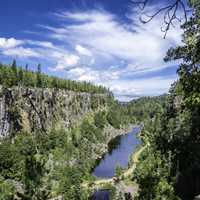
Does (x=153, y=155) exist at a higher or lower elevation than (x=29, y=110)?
lower

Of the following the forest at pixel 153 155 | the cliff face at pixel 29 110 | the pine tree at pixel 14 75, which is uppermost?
the pine tree at pixel 14 75

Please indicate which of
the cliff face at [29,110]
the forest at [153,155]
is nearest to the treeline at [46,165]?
the forest at [153,155]

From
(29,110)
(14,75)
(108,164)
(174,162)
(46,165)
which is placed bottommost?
(108,164)

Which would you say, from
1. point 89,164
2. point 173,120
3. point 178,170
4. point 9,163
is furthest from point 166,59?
point 89,164

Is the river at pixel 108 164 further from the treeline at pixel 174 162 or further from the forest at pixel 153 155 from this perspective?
the treeline at pixel 174 162

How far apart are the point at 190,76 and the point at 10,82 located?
14624cm

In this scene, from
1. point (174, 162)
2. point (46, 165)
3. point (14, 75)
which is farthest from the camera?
point (14, 75)

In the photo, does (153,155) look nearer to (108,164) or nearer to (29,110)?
(108,164)

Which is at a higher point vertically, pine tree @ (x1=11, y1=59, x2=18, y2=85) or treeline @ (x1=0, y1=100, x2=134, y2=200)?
pine tree @ (x1=11, y1=59, x2=18, y2=85)

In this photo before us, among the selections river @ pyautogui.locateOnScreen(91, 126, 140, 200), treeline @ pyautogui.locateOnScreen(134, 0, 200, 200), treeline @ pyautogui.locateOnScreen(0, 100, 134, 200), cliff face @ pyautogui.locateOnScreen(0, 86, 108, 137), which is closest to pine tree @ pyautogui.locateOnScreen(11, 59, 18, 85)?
cliff face @ pyautogui.locateOnScreen(0, 86, 108, 137)

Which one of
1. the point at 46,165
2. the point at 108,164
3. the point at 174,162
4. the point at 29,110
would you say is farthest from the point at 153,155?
the point at 29,110

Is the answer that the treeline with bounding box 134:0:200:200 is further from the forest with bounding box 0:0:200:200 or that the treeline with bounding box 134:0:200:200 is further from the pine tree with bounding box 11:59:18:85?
the pine tree with bounding box 11:59:18:85

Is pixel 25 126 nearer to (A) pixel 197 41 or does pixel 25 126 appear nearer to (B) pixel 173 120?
(B) pixel 173 120

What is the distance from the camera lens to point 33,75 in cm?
18362
